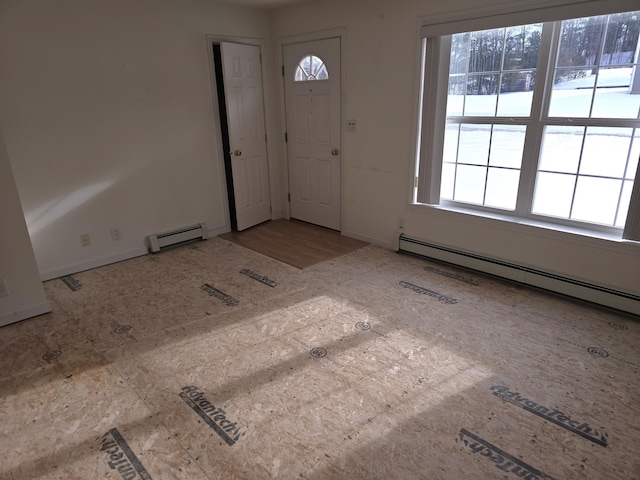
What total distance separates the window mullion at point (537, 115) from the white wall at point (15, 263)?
150 inches

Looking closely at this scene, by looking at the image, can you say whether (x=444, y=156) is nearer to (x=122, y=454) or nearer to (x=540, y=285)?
(x=540, y=285)

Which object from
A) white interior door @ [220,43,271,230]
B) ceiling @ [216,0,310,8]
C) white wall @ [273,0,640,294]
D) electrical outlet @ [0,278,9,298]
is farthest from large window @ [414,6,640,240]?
electrical outlet @ [0,278,9,298]

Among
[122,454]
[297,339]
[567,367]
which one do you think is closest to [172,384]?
[122,454]

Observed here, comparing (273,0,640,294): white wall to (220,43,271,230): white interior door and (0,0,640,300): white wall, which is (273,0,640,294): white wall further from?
(220,43,271,230): white interior door

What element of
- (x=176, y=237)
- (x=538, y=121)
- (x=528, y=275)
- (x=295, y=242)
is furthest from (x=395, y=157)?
(x=176, y=237)

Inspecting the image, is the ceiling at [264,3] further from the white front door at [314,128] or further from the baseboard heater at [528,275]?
the baseboard heater at [528,275]

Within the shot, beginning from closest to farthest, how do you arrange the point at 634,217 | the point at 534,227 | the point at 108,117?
the point at 634,217
the point at 534,227
the point at 108,117

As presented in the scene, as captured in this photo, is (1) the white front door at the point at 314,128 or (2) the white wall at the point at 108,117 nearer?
(2) the white wall at the point at 108,117

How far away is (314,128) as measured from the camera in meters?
4.83

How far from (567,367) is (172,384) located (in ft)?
7.63

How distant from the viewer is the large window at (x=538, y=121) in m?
2.82

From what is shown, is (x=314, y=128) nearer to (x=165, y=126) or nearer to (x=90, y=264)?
(x=165, y=126)

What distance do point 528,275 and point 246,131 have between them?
11.1 feet

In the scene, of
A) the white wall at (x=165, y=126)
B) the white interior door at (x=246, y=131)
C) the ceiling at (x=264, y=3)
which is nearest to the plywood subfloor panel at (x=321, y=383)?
the white wall at (x=165, y=126)
